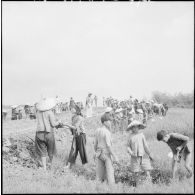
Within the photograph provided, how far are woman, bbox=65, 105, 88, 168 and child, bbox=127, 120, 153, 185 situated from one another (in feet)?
3.61

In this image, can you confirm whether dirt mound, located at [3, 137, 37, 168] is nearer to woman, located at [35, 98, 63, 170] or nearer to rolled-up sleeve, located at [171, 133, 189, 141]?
woman, located at [35, 98, 63, 170]

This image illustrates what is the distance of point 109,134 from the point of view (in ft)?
35.0

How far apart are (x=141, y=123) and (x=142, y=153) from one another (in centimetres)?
62

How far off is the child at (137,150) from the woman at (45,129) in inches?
66.2

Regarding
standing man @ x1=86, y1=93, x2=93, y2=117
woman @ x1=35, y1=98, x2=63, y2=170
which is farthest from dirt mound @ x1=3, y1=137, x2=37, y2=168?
standing man @ x1=86, y1=93, x2=93, y2=117

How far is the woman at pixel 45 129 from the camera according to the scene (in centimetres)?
1176

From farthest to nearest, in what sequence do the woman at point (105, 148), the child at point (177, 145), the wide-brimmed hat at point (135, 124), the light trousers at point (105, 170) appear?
the wide-brimmed hat at point (135, 124), the child at point (177, 145), the light trousers at point (105, 170), the woman at point (105, 148)

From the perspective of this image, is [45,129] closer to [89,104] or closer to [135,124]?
[89,104]

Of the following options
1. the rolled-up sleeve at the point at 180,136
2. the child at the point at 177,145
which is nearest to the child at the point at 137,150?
the child at the point at 177,145


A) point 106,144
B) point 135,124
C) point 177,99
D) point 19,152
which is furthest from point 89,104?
point 19,152

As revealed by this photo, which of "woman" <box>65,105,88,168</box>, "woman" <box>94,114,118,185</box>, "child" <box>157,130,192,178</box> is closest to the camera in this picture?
"woman" <box>94,114,118,185</box>

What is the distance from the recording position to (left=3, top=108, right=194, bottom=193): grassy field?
10688 millimetres

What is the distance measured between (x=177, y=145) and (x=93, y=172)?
182 cm

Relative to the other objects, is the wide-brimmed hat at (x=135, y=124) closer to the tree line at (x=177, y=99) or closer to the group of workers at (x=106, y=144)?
the group of workers at (x=106, y=144)
